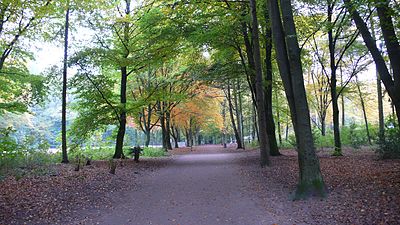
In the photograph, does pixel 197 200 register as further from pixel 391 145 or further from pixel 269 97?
pixel 269 97

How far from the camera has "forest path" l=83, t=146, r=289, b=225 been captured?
628 cm

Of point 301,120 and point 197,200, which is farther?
point 197,200

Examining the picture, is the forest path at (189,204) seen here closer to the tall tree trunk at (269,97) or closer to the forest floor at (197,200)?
the forest floor at (197,200)

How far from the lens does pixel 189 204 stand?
759cm

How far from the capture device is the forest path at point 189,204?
6.28 m

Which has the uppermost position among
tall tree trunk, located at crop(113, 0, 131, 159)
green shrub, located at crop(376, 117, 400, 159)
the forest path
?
tall tree trunk, located at crop(113, 0, 131, 159)

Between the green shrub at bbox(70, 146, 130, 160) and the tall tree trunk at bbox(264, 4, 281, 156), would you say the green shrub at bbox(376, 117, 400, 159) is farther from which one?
the green shrub at bbox(70, 146, 130, 160)

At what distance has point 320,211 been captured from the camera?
619 cm

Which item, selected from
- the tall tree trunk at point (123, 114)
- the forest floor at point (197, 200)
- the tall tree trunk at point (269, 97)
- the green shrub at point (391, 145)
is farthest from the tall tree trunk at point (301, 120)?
the tall tree trunk at point (123, 114)

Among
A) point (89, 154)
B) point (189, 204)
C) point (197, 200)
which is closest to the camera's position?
point (189, 204)

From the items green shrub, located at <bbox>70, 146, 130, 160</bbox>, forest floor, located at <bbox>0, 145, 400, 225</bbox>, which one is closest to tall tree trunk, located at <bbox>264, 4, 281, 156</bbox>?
forest floor, located at <bbox>0, 145, 400, 225</bbox>

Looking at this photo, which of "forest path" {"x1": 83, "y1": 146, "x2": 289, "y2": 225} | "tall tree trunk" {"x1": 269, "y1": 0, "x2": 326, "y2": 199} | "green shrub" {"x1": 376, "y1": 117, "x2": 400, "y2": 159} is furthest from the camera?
"green shrub" {"x1": 376, "y1": 117, "x2": 400, "y2": 159}

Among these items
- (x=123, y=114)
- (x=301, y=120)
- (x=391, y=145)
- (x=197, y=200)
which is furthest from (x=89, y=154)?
(x=391, y=145)

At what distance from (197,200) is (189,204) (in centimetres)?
45
